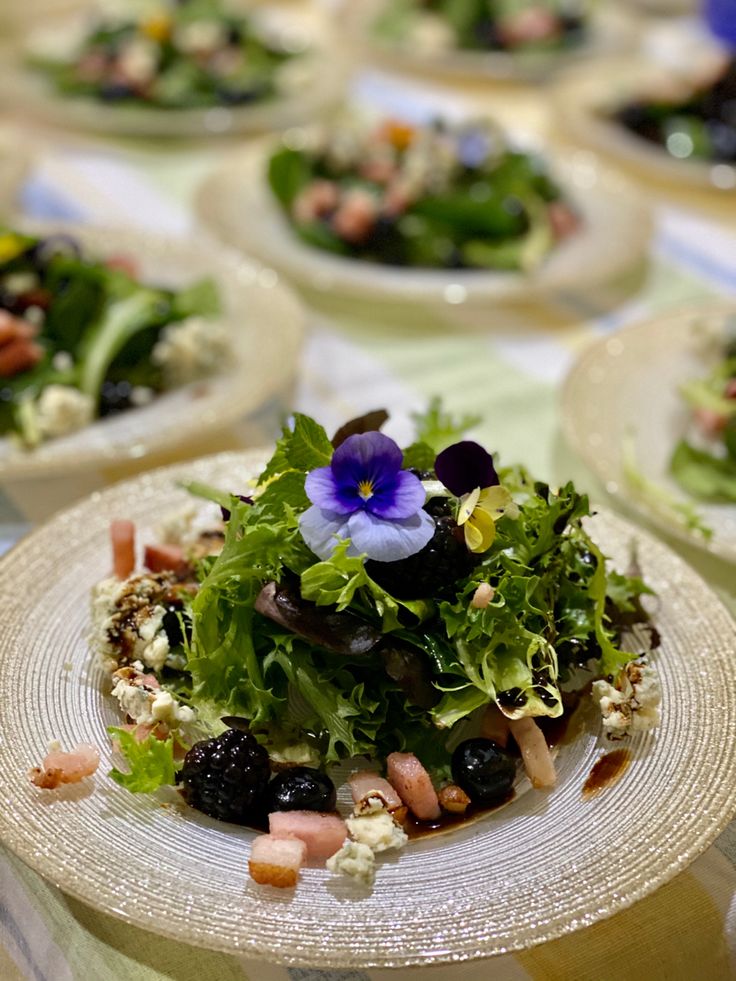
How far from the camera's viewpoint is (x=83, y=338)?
241cm

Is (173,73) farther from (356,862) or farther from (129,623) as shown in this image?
(356,862)

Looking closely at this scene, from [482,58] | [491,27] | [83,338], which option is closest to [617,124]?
[482,58]

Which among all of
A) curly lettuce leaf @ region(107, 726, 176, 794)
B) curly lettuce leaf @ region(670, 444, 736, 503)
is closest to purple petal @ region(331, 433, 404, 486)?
curly lettuce leaf @ region(107, 726, 176, 794)

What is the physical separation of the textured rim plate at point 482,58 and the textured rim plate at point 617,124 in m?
0.13

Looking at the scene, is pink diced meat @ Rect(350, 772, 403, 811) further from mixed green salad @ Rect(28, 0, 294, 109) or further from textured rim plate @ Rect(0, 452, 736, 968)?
mixed green salad @ Rect(28, 0, 294, 109)

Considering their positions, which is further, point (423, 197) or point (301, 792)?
point (423, 197)

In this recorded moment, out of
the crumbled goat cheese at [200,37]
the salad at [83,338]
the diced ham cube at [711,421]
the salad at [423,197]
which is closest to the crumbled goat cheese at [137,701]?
the salad at [83,338]

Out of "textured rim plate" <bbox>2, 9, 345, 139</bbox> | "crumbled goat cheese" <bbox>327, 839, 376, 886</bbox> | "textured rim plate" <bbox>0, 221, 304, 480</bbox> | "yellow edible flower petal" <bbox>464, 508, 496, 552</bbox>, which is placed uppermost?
"yellow edible flower petal" <bbox>464, 508, 496, 552</bbox>

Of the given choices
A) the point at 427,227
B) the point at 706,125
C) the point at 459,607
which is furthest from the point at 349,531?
the point at 706,125

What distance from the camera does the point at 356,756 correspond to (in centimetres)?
148

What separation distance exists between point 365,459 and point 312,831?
0.46 meters

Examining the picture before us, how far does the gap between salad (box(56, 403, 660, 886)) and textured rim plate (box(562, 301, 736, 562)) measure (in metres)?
0.47

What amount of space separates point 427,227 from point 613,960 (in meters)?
2.02

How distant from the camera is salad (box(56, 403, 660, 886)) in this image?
1364 millimetres
